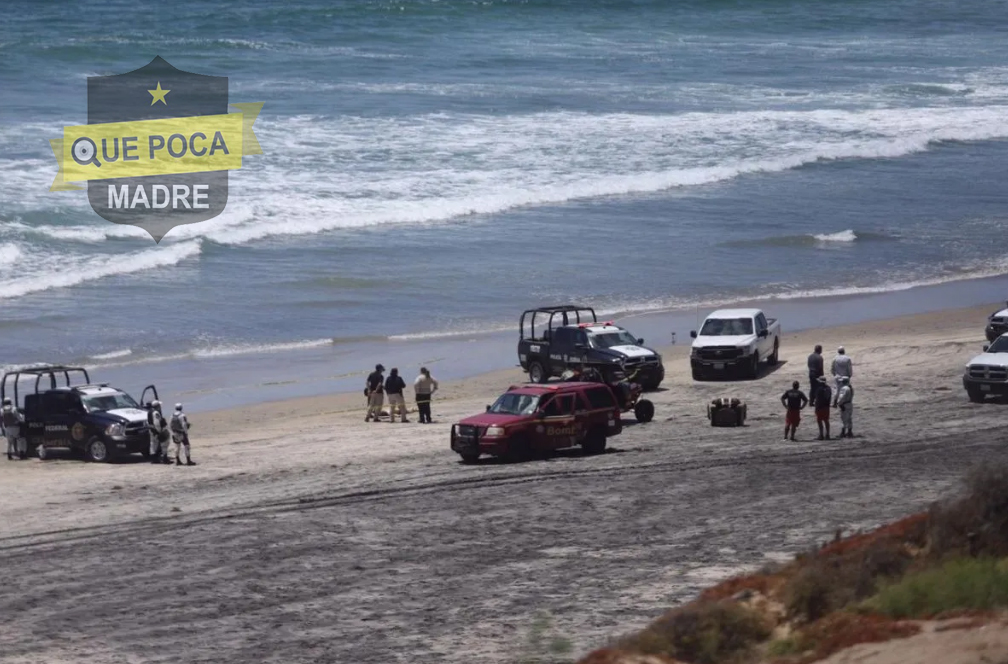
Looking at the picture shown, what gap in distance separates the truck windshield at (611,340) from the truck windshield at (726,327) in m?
1.67

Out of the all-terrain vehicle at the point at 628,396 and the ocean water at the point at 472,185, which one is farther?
the ocean water at the point at 472,185

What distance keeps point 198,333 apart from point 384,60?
4725cm

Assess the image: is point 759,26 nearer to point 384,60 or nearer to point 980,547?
point 384,60

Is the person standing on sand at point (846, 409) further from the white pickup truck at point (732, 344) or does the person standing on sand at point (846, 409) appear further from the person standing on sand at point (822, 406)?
the white pickup truck at point (732, 344)

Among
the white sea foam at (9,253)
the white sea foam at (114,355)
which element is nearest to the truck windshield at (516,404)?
the white sea foam at (114,355)

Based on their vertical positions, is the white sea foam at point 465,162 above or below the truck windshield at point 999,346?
above

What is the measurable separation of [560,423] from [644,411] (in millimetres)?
3212

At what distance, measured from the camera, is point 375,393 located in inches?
1125

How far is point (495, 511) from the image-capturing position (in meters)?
20.7

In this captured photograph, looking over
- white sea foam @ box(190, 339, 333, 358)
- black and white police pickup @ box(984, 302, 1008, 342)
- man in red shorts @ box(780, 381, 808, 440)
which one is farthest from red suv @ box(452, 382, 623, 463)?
white sea foam @ box(190, 339, 333, 358)

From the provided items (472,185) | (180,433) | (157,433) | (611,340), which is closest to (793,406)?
(611,340)

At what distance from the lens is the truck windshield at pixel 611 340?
31.2 m

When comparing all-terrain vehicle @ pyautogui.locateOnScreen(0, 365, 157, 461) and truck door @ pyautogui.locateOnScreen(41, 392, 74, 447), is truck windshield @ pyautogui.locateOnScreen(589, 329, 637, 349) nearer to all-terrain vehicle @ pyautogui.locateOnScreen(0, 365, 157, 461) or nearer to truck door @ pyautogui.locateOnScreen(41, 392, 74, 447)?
all-terrain vehicle @ pyautogui.locateOnScreen(0, 365, 157, 461)

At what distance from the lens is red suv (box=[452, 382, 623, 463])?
79.4 ft
